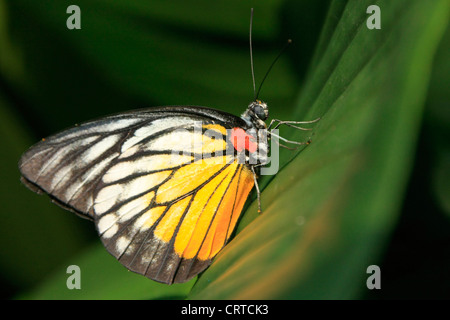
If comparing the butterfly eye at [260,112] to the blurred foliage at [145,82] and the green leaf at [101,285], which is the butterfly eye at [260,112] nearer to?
the blurred foliage at [145,82]

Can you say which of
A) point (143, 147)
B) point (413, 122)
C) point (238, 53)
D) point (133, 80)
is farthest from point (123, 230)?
point (413, 122)

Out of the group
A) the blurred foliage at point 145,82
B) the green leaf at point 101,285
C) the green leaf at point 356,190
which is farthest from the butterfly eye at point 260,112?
the green leaf at point 356,190

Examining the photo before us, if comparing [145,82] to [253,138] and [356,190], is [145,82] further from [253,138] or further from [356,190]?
[356,190]

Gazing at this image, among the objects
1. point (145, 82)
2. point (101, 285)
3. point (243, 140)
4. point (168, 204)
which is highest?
point (145, 82)

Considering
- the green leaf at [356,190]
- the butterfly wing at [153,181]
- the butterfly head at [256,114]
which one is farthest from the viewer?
the butterfly head at [256,114]

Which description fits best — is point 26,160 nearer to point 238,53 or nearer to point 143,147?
point 143,147

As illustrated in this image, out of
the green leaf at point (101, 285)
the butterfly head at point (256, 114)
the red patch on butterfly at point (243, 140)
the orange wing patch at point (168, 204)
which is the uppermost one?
the butterfly head at point (256, 114)

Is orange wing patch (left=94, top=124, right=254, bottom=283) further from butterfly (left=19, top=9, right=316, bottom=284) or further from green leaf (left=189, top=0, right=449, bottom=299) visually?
green leaf (left=189, top=0, right=449, bottom=299)

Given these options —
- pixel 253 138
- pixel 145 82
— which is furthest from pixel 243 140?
pixel 145 82

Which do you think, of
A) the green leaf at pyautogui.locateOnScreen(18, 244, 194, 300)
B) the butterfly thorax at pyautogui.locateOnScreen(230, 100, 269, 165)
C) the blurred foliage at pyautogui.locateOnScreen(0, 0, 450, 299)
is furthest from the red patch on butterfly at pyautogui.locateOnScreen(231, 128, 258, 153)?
the green leaf at pyautogui.locateOnScreen(18, 244, 194, 300)
